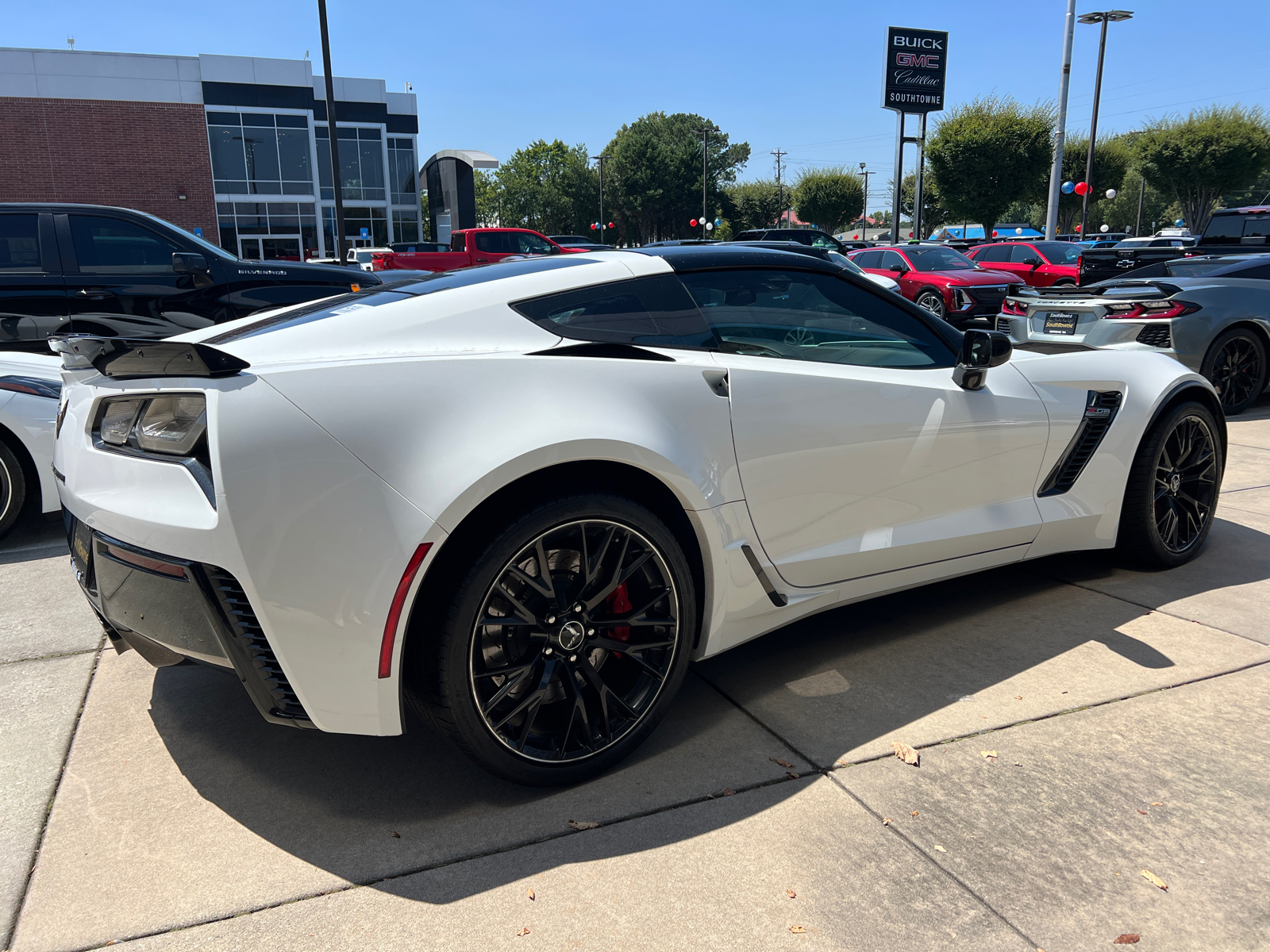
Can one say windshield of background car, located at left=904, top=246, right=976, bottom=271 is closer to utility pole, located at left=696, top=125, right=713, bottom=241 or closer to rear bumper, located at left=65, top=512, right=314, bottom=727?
rear bumper, located at left=65, top=512, right=314, bottom=727

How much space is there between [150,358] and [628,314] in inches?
49.9

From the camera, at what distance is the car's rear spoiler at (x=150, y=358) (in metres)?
2.10

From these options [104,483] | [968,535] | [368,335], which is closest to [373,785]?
[104,483]

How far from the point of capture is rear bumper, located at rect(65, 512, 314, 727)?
6.89 ft

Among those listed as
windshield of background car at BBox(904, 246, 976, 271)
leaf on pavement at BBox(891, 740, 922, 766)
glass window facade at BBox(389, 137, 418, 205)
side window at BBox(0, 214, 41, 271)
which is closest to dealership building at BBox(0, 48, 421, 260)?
glass window facade at BBox(389, 137, 418, 205)

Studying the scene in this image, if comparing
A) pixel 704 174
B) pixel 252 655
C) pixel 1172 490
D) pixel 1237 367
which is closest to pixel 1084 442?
pixel 1172 490

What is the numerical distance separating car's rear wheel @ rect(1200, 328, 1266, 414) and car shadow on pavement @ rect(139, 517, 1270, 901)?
5.43 m

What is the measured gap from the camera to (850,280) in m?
3.19

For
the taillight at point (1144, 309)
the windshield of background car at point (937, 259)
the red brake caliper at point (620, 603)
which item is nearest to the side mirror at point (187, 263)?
the red brake caliper at point (620, 603)

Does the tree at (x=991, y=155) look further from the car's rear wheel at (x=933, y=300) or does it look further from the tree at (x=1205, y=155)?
the car's rear wheel at (x=933, y=300)

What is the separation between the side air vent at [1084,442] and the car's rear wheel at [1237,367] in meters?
5.16

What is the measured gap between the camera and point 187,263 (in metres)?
7.53

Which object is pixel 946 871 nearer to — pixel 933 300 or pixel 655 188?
pixel 933 300

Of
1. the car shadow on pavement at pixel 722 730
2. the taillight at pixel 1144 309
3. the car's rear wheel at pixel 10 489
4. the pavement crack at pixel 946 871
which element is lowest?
the car shadow on pavement at pixel 722 730
